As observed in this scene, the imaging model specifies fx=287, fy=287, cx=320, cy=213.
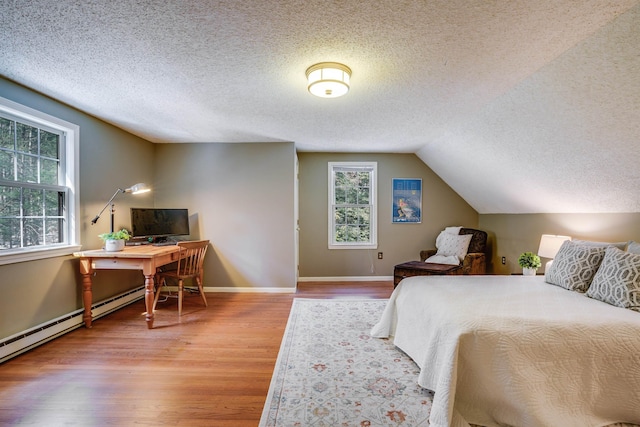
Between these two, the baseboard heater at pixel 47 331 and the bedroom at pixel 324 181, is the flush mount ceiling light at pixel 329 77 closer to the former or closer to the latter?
the bedroom at pixel 324 181

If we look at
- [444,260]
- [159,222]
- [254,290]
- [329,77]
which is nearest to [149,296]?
[159,222]

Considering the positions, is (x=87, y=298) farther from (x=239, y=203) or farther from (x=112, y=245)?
(x=239, y=203)

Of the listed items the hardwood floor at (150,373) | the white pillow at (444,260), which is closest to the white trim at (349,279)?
the white pillow at (444,260)

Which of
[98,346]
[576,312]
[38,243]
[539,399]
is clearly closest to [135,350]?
[98,346]

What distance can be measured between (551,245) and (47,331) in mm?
5057

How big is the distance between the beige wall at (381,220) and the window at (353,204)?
0.15 meters

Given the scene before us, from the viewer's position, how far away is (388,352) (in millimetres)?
2389

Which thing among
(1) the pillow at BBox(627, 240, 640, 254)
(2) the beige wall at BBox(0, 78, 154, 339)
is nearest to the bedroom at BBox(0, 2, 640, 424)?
(2) the beige wall at BBox(0, 78, 154, 339)

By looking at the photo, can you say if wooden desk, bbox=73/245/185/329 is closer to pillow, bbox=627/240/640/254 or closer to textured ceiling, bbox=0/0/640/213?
textured ceiling, bbox=0/0/640/213

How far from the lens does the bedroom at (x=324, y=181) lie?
215cm

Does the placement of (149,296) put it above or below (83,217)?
below

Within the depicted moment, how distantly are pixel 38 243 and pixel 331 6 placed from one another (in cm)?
323

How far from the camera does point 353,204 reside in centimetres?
504

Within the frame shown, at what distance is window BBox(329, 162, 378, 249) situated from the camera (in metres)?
→ 5.02
